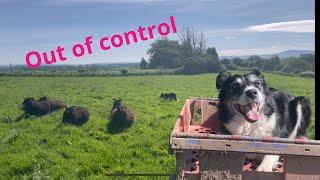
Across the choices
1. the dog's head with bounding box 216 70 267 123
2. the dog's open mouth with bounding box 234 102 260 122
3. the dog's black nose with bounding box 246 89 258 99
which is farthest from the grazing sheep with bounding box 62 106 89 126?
the dog's black nose with bounding box 246 89 258 99

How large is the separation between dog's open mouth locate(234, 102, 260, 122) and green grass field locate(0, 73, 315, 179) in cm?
212

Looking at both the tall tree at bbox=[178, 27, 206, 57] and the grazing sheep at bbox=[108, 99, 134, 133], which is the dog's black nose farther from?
the grazing sheep at bbox=[108, 99, 134, 133]

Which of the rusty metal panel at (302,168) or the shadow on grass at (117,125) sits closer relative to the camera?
the rusty metal panel at (302,168)

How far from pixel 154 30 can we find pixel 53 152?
7.68ft

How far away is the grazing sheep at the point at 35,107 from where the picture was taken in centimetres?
815

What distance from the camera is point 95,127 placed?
7.98 metres

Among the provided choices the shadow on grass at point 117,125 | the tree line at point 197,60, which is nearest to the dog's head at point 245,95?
the tree line at point 197,60

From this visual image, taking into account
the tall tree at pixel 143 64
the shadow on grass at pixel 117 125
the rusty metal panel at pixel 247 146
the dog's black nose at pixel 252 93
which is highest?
the tall tree at pixel 143 64

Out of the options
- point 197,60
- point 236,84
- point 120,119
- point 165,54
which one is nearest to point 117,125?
point 120,119

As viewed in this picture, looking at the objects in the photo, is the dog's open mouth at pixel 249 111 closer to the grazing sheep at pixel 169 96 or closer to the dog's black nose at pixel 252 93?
the dog's black nose at pixel 252 93

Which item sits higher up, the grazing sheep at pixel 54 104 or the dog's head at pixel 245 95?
the dog's head at pixel 245 95

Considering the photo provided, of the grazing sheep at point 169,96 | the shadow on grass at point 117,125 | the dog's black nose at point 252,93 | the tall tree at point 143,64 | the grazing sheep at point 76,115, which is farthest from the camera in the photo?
the grazing sheep at point 169,96

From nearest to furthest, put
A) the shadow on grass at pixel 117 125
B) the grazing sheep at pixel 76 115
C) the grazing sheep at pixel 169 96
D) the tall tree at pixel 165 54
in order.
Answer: the tall tree at pixel 165 54, the shadow on grass at pixel 117 125, the grazing sheep at pixel 76 115, the grazing sheep at pixel 169 96

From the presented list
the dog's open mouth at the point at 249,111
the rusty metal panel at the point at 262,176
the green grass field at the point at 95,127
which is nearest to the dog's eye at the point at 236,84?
the dog's open mouth at the point at 249,111
